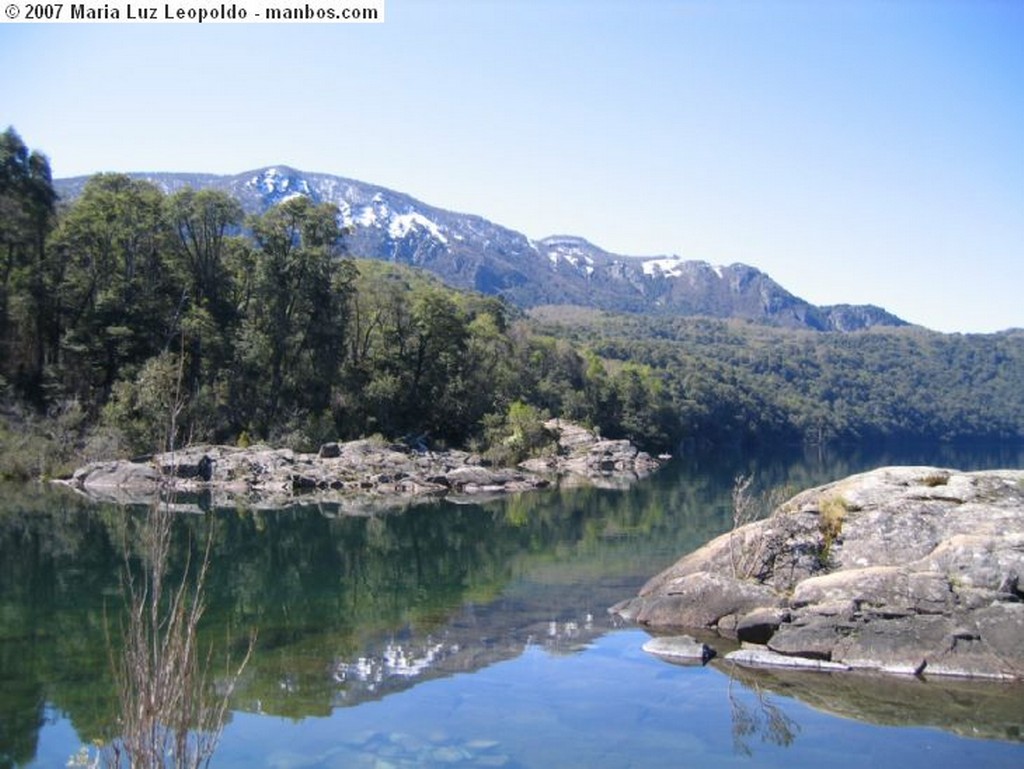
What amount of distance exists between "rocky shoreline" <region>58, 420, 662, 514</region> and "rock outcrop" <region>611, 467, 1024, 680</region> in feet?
76.6

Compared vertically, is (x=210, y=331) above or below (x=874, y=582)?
above

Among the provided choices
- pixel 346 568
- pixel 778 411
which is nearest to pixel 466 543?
pixel 346 568

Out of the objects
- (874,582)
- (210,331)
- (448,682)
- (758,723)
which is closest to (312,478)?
(210,331)

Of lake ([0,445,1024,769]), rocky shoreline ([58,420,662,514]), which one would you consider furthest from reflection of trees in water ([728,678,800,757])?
rocky shoreline ([58,420,662,514])

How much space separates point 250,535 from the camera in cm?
3266

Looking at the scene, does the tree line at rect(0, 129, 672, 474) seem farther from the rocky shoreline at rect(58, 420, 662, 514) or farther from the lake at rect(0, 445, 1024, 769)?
the lake at rect(0, 445, 1024, 769)

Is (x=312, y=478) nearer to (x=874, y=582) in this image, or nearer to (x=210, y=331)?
(x=210, y=331)

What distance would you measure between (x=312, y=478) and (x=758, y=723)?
37463 millimetres

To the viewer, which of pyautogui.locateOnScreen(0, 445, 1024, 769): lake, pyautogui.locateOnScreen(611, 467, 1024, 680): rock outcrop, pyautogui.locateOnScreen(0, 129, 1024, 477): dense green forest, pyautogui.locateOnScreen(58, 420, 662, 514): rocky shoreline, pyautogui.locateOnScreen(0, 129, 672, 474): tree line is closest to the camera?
pyautogui.locateOnScreen(0, 445, 1024, 769): lake

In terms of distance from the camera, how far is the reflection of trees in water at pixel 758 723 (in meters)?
12.9

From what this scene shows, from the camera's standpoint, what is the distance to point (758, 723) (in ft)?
44.8

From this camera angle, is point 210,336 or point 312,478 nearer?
point 312,478

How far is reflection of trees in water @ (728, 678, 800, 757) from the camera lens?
510 inches

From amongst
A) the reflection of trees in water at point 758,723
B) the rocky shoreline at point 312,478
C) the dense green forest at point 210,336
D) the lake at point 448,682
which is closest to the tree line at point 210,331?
the dense green forest at point 210,336
